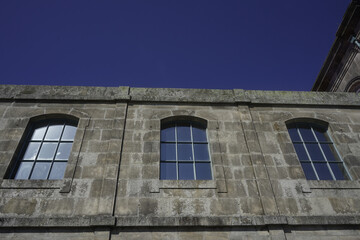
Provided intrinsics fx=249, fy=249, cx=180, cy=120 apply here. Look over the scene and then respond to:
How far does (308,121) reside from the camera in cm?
724

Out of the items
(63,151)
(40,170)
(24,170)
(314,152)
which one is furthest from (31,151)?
(314,152)

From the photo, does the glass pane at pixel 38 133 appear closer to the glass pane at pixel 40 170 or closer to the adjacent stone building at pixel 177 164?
the adjacent stone building at pixel 177 164

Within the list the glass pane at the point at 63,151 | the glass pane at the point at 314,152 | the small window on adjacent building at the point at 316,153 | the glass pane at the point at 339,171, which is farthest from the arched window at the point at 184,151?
the glass pane at the point at 339,171

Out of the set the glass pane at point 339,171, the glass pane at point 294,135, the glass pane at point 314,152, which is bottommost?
the glass pane at point 339,171

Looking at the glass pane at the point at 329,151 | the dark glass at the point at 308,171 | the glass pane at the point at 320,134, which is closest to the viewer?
the dark glass at the point at 308,171

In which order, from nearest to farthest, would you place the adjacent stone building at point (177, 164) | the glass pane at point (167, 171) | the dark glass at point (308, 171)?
the adjacent stone building at point (177, 164) < the glass pane at point (167, 171) < the dark glass at point (308, 171)

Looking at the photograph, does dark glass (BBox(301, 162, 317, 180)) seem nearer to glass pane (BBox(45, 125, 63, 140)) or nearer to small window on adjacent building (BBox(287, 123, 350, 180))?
small window on adjacent building (BBox(287, 123, 350, 180))

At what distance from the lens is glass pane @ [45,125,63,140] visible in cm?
633

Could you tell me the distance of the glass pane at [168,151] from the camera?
616 centimetres

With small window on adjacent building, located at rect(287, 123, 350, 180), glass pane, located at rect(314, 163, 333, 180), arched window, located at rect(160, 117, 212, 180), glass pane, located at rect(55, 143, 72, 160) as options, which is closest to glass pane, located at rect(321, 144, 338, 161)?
small window on adjacent building, located at rect(287, 123, 350, 180)

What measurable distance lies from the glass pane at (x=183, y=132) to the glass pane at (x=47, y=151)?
123 inches

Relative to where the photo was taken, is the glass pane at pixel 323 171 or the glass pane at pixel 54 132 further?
the glass pane at pixel 54 132

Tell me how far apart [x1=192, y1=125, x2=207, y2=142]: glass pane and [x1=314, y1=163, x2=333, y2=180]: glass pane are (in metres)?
2.91

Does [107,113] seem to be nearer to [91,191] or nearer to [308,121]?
[91,191]
